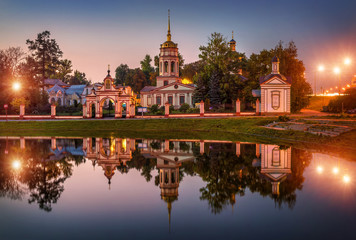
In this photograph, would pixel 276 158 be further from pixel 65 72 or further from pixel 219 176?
pixel 65 72

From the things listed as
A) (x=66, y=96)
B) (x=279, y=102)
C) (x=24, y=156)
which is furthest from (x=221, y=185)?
(x=66, y=96)

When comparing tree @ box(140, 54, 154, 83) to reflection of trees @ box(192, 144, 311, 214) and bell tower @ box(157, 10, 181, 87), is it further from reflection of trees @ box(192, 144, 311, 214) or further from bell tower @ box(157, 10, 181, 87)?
reflection of trees @ box(192, 144, 311, 214)

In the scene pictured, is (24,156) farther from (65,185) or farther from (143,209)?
(143,209)

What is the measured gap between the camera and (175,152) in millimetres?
19750

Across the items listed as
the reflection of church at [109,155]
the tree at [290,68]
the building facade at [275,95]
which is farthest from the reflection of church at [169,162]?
the tree at [290,68]

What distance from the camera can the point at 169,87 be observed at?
2383 inches

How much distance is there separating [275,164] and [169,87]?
46382mm

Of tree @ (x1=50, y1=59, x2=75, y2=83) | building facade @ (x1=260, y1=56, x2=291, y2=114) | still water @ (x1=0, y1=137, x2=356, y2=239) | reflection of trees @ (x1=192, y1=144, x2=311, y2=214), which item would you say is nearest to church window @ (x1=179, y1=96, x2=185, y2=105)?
building facade @ (x1=260, y1=56, x2=291, y2=114)

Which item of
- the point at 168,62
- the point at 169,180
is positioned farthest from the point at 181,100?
the point at 169,180

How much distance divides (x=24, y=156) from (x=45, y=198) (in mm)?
8882

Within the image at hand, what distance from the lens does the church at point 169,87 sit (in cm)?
6031

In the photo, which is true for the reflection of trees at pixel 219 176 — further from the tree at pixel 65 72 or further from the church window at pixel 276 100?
the tree at pixel 65 72

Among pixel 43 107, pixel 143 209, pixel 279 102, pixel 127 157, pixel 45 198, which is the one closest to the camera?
pixel 143 209

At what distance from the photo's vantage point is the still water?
793 cm
